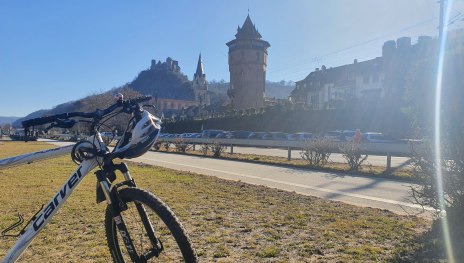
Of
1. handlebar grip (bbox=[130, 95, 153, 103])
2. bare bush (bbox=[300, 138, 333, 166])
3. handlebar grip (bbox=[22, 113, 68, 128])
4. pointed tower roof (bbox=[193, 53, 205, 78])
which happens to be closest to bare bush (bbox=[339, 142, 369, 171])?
bare bush (bbox=[300, 138, 333, 166])

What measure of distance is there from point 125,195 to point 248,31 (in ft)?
274

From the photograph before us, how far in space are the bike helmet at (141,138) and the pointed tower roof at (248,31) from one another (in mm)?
82118

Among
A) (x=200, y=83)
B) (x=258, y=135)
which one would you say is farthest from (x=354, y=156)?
(x=200, y=83)

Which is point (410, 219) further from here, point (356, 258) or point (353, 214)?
point (356, 258)

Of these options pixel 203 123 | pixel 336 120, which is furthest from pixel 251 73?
pixel 336 120

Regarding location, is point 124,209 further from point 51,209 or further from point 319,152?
point 319,152

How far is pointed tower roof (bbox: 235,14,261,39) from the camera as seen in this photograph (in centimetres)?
8275

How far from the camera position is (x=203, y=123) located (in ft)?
224

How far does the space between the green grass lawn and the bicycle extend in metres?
1.48

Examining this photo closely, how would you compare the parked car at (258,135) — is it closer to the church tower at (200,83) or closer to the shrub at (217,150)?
the shrub at (217,150)

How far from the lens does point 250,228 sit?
5863 millimetres

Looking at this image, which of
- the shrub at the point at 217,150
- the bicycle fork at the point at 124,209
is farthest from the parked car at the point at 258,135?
the bicycle fork at the point at 124,209

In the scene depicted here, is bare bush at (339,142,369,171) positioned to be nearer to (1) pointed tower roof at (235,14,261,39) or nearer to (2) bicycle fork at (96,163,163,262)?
(2) bicycle fork at (96,163,163,262)

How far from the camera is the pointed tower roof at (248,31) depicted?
271 feet
